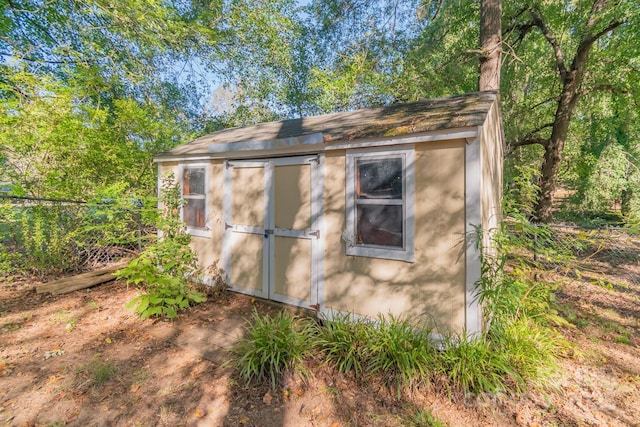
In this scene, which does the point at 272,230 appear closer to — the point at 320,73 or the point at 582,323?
the point at 582,323

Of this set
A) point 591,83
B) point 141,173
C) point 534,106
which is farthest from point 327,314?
point 534,106

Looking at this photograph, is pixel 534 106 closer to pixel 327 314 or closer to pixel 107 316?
pixel 327 314

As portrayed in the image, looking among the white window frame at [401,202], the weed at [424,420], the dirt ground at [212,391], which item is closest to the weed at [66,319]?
the dirt ground at [212,391]

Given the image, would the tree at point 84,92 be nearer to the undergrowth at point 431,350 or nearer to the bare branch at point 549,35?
the undergrowth at point 431,350

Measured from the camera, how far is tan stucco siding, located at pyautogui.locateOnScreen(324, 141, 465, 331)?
3332 mm

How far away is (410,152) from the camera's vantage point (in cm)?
361

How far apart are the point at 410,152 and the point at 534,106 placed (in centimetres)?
1074

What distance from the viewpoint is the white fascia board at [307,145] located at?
3316 millimetres

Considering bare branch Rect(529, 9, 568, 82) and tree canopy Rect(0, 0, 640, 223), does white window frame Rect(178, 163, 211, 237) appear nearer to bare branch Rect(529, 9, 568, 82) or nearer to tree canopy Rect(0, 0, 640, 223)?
tree canopy Rect(0, 0, 640, 223)

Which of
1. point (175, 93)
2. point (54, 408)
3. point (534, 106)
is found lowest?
point (54, 408)

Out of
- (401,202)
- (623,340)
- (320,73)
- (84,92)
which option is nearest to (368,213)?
(401,202)

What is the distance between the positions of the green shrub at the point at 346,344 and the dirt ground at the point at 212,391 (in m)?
0.15

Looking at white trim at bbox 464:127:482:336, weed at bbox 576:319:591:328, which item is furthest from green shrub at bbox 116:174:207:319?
weed at bbox 576:319:591:328

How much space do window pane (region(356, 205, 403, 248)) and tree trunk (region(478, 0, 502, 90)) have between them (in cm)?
598
